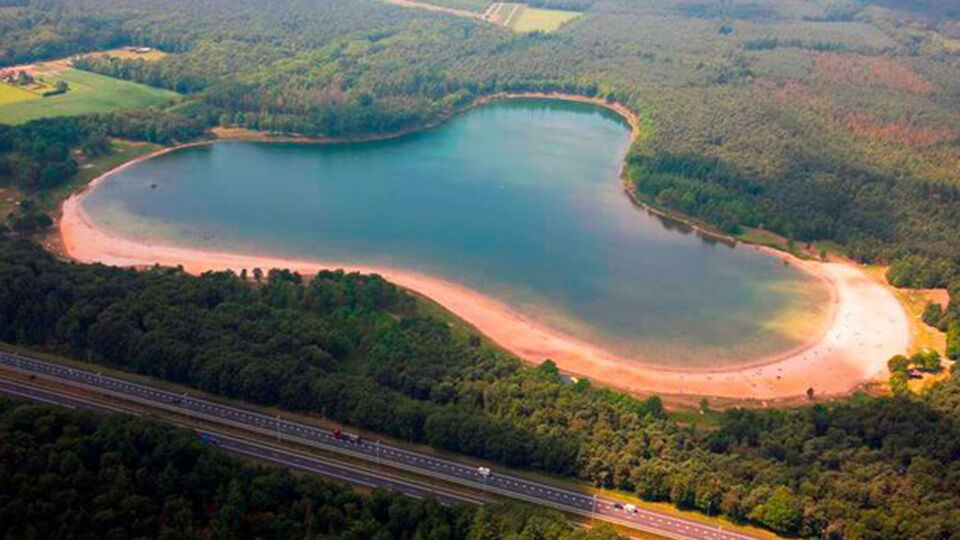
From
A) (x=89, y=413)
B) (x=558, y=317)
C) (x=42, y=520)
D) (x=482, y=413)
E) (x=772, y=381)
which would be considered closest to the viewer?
(x=42, y=520)

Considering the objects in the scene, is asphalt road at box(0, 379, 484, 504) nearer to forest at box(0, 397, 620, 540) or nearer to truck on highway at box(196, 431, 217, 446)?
truck on highway at box(196, 431, 217, 446)

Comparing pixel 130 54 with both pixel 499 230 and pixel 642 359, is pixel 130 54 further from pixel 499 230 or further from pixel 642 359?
pixel 642 359

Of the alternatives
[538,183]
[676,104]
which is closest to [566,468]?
[538,183]

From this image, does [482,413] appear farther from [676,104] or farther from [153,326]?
[676,104]

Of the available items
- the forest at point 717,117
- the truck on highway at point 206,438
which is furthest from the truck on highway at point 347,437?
the forest at point 717,117

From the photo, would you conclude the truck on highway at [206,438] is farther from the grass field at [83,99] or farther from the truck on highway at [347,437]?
the grass field at [83,99]
